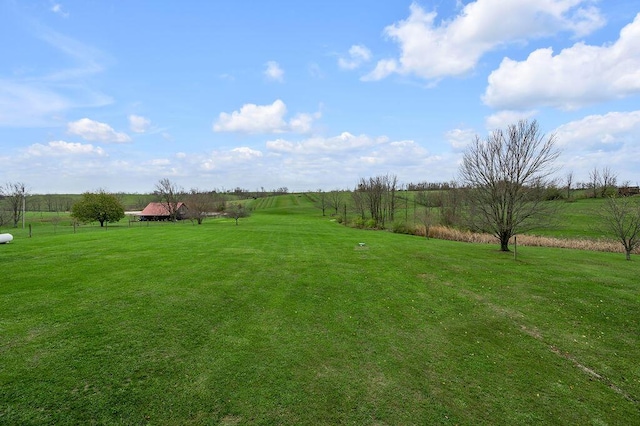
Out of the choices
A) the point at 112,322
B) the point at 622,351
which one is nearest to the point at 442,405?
the point at 622,351

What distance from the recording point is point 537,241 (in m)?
26.0

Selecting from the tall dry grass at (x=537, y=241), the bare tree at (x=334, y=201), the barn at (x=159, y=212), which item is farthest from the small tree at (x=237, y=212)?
the tall dry grass at (x=537, y=241)

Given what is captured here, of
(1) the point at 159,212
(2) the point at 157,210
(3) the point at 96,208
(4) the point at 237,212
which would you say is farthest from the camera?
(2) the point at 157,210

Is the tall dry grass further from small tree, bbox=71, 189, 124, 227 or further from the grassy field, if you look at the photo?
small tree, bbox=71, 189, 124, 227

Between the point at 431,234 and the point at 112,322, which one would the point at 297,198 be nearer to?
the point at 431,234

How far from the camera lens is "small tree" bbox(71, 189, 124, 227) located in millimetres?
47219

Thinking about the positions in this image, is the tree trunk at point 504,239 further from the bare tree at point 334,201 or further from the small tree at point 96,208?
the bare tree at point 334,201

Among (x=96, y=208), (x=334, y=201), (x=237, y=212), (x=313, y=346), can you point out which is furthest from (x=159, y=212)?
(x=313, y=346)

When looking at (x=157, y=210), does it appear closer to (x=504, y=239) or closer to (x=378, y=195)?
(x=378, y=195)

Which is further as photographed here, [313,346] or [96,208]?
[96,208]

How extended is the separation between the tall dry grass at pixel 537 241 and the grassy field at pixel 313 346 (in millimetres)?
12715

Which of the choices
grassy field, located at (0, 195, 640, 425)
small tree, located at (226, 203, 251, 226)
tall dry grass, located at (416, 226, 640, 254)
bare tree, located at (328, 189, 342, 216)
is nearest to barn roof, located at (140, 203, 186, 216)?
small tree, located at (226, 203, 251, 226)

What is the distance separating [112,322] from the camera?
24.4ft

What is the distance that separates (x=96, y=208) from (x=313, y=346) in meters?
53.8
